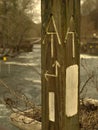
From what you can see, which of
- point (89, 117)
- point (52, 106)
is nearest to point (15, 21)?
point (89, 117)

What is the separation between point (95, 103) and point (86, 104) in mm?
102

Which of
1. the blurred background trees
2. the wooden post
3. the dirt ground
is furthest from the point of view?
the blurred background trees

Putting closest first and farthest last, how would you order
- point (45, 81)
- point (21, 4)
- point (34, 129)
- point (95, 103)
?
point (45, 81) → point (34, 129) → point (95, 103) → point (21, 4)

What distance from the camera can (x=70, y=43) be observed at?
1235 millimetres

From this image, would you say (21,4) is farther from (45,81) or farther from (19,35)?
(45,81)

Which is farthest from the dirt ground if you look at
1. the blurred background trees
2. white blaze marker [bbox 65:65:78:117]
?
the blurred background trees

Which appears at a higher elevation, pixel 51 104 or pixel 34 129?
pixel 51 104

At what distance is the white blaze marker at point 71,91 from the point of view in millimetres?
1235

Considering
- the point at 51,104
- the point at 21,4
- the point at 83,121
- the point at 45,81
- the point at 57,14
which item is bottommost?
the point at 83,121

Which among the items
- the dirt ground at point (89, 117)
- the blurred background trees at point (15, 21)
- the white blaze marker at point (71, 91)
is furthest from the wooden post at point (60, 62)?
the blurred background trees at point (15, 21)

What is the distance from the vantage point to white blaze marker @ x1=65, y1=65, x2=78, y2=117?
4.05 feet

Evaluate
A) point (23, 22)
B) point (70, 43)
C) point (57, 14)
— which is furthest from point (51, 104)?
point (23, 22)

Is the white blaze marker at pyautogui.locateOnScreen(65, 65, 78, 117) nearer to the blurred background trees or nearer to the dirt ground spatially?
the dirt ground

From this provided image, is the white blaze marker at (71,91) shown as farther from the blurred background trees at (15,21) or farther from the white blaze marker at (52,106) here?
the blurred background trees at (15,21)
